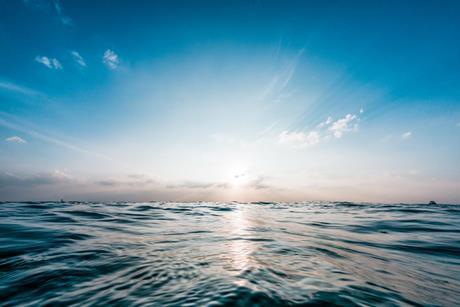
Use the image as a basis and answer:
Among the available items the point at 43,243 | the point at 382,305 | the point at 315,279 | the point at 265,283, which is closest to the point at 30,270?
the point at 43,243

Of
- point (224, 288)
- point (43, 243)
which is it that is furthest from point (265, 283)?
point (43, 243)

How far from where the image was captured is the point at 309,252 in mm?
4801

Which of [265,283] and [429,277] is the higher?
[265,283]

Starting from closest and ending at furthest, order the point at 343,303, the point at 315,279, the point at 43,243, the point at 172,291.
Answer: the point at 343,303
the point at 172,291
the point at 315,279
the point at 43,243

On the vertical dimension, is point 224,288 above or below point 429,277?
above

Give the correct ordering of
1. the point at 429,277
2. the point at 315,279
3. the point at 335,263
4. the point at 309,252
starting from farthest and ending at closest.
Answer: the point at 309,252
the point at 335,263
the point at 429,277
the point at 315,279

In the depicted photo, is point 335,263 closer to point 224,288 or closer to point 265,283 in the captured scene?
point 265,283

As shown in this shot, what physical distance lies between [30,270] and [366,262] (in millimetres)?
5704

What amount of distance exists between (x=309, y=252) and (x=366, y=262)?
1049 millimetres

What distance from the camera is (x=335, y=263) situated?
406 cm

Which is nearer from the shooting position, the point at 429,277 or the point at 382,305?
the point at 382,305

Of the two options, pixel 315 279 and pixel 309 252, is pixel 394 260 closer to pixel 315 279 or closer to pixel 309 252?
pixel 309 252

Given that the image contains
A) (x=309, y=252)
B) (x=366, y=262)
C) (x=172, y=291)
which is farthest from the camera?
(x=309, y=252)

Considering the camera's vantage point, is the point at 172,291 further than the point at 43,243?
No
